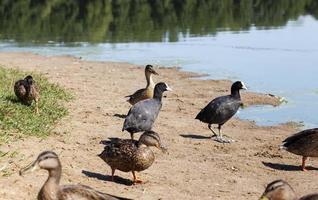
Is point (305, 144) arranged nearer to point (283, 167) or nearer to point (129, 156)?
point (283, 167)

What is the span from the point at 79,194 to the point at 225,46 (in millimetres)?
34464

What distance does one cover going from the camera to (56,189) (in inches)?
295

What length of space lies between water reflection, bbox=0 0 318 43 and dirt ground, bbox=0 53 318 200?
25.3 meters

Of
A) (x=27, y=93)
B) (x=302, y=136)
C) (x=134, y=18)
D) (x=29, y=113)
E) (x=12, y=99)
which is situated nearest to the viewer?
(x=302, y=136)

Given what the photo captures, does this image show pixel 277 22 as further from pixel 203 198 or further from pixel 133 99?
pixel 203 198

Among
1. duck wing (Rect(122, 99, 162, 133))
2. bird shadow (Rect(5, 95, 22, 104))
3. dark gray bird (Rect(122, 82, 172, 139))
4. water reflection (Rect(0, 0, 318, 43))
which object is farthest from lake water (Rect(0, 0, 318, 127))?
bird shadow (Rect(5, 95, 22, 104))

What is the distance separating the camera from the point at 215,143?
15.7m

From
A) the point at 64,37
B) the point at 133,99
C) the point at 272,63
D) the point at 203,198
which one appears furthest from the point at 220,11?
the point at 203,198

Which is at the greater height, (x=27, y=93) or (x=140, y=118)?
(x=27, y=93)

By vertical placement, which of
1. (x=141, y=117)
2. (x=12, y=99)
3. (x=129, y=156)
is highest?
(x=12, y=99)

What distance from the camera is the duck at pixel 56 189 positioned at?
7301 mm

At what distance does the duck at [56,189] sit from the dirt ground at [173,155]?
5.74 ft

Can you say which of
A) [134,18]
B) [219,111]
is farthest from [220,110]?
[134,18]

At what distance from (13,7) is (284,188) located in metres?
66.9
